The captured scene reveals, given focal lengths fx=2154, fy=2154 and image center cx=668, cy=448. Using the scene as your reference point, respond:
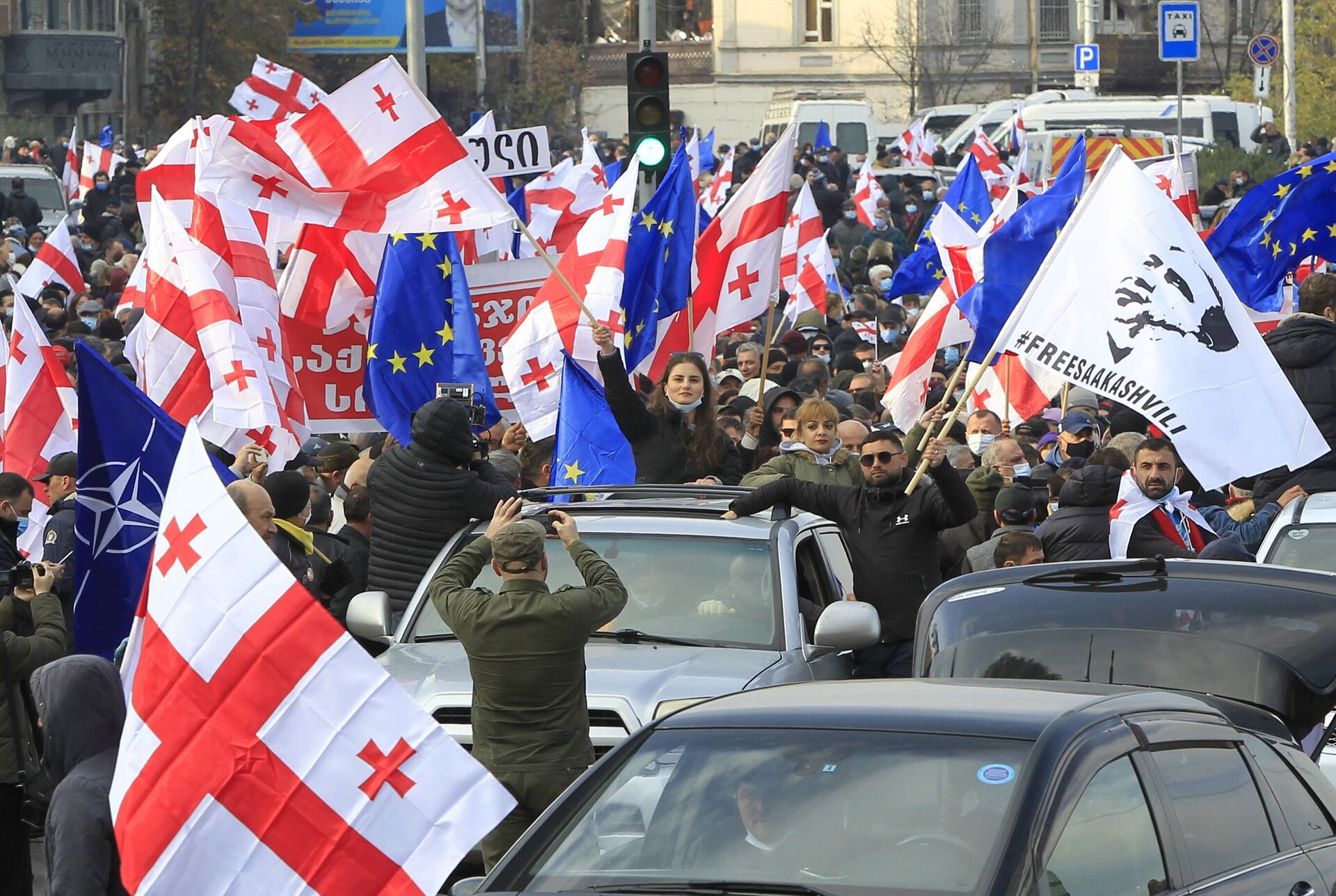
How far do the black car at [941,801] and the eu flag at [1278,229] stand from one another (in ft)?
30.7

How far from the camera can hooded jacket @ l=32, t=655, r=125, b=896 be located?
559cm

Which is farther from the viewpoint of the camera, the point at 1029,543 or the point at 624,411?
the point at 624,411

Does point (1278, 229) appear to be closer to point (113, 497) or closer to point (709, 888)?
point (113, 497)

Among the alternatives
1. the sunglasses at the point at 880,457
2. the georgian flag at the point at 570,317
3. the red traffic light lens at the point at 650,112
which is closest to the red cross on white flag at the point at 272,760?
the sunglasses at the point at 880,457

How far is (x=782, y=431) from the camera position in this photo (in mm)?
10852

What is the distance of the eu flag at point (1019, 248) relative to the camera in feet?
38.8

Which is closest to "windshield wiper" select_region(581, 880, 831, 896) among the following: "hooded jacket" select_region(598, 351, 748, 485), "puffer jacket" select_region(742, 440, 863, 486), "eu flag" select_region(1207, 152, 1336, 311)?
"puffer jacket" select_region(742, 440, 863, 486)

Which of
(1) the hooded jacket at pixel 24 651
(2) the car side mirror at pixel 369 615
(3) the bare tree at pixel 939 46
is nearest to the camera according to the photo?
(1) the hooded jacket at pixel 24 651

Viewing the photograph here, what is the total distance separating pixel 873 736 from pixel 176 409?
758 cm

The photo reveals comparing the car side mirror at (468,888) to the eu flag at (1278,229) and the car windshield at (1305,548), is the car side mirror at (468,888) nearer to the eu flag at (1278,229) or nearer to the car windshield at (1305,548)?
the car windshield at (1305,548)

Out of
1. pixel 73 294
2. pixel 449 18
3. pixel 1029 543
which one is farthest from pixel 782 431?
pixel 449 18

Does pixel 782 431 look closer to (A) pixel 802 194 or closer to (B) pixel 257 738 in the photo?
(B) pixel 257 738

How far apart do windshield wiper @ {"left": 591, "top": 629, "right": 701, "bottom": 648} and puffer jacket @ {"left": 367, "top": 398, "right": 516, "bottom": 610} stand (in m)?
1.03

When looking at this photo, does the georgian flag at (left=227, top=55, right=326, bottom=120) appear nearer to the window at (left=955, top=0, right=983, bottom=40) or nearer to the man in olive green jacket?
the man in olive green jacket
